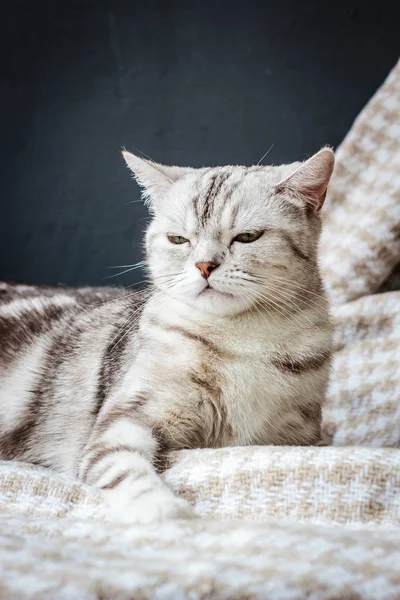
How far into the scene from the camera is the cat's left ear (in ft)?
4.03

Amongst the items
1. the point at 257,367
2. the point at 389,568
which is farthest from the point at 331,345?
the point at 389,568

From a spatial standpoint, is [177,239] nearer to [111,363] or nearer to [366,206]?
[111,363]

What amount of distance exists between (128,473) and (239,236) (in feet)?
1.53

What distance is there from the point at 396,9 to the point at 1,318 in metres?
1.68

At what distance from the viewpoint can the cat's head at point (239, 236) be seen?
1.17m

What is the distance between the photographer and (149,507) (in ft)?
2.90

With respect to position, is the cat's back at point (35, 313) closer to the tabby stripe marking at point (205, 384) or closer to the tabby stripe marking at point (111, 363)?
the tabby stripe marking at point (111, 363)

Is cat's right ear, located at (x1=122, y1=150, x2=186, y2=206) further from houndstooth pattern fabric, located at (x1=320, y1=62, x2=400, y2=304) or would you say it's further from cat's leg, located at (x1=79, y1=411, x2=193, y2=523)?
houndstooth pattern fabric, located at (x1=320, y1=62, x2=400, y2=304)

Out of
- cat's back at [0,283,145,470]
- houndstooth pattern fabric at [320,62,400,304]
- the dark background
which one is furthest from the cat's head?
the dark background

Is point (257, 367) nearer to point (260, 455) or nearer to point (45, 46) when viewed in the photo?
point (260, 455)

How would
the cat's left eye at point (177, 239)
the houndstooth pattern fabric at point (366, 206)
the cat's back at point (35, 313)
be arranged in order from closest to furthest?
the cat's left eye at point (177, 239) → the cat's back at point (35, 313) → the houndstooth pattern fabric at point (366, 206)

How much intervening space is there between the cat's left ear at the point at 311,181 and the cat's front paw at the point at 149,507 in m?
0.62

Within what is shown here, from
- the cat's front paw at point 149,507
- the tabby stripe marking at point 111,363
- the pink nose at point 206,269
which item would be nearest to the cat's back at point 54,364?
the tabby stripe marking at point 111,363

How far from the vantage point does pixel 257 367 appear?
1185 millimetres
